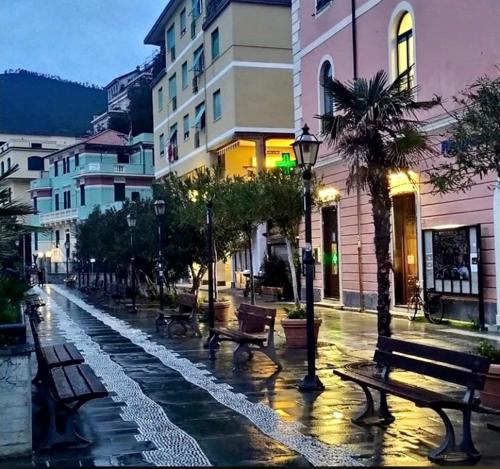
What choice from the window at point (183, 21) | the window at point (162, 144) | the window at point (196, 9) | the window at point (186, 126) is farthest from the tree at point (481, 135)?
the window at point (162, 144)

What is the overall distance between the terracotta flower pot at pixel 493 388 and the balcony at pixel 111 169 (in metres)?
58.0

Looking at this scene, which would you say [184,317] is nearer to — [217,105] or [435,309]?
[435,309]

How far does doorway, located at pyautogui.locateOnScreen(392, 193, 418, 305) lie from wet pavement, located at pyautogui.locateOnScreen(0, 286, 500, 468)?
592 centimetres

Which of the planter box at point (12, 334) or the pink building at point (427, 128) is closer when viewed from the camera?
the planter box at point (12, 334)

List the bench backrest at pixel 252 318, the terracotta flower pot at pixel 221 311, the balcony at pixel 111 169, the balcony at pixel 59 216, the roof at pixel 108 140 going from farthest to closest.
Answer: the balcony at pixel 59 216
the roof at pixel 108 140
the balcony at pixel 111 169
the terracotta flower pot at pixel 221 311
the bench backrest at pixel 252 318

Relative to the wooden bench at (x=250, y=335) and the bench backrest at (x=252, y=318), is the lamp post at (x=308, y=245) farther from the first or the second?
the bench backrest at (x=252, y=318)

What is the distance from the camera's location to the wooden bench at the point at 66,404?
640 centimetres

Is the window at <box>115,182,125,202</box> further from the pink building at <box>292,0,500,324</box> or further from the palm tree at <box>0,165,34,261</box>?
the palm tree at <box>0,165,34,261</box>

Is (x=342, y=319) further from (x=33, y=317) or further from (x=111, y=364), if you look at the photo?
(x=33, y=317)

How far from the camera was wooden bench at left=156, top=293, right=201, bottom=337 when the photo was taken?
15320mm

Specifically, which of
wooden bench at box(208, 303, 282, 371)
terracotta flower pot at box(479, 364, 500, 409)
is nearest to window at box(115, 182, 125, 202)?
wooden bench at box(208, 303, 282, 371)

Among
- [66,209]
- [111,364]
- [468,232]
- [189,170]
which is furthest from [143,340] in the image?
[66,209]

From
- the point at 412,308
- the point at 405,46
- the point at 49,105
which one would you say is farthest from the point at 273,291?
the point at 49,105

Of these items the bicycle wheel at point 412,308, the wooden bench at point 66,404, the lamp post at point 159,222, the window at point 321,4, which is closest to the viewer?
the wooden bench at point 66,404
